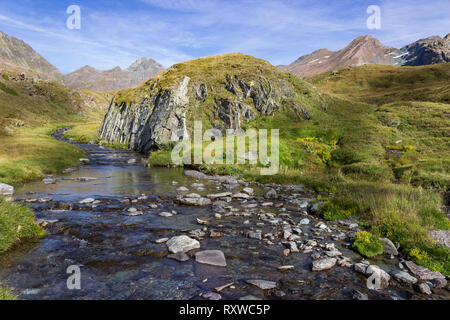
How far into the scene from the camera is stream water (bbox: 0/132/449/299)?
7.88 m

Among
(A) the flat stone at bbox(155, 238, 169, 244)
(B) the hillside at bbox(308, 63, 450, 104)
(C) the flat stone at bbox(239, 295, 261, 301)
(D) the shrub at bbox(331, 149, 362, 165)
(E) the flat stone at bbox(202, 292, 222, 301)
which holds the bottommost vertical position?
(C) the flat stone at bbox(239, 295, 261, 301)

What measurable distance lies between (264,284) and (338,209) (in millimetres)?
9462

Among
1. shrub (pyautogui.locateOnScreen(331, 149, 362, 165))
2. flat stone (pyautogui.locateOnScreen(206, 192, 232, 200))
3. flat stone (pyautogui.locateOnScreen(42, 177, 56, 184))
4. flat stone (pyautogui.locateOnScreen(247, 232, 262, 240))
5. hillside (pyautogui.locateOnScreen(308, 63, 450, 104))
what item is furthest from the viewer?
hillside (pyautogui.locateOnScreen(308, 63, 450, 104))

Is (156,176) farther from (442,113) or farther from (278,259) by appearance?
(442,113)

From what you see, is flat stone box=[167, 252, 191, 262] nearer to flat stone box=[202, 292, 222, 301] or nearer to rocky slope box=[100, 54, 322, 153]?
flat stone box=[202, 292, 222, 301]

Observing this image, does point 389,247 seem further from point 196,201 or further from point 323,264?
point 196,201

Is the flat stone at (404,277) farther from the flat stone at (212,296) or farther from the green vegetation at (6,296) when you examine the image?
the green vegetation at (6,296)

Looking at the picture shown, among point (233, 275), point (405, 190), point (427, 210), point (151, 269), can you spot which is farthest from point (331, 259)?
point (405, 190)

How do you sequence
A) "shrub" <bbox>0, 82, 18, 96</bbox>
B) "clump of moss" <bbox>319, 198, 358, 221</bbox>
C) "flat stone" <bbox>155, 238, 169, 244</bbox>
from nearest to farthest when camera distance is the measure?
"flat stone" <bbox>155, 238, 169, 244</bbox> < "clump of moss" <bbox>319, 198, 358, 221</bbox> < "shrub" <bbox>0, 82, 18, 96</bbox>

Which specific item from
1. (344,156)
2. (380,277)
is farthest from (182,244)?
(344,156)

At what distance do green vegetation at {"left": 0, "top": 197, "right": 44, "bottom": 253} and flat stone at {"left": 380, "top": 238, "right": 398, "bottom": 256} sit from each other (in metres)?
15.1

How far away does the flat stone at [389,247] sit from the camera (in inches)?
416

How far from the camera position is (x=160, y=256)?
1022 cm

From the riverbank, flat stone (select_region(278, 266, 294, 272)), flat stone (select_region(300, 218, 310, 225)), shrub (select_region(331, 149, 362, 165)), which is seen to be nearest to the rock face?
flat stone (select_region(278, 266, 294, 272))
